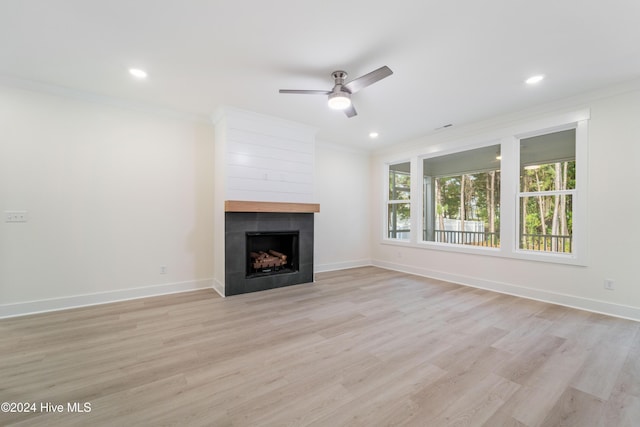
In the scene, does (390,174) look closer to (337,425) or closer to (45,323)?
(337,425)

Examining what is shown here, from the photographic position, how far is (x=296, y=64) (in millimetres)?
2598

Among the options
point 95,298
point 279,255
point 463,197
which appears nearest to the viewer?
point 95,298

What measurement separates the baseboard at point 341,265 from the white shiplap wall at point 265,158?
5.06 feet

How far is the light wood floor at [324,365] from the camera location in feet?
4.96

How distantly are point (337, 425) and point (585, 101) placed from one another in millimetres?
4485

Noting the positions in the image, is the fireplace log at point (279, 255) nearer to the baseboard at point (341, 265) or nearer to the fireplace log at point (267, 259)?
the fireplace log at point (267, 259)

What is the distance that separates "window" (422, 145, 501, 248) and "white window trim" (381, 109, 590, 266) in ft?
1.31

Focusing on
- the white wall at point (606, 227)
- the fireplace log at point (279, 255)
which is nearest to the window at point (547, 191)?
the white wall at point (606, 227)

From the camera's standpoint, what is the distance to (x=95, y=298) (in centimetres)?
329

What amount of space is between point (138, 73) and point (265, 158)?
1.77m

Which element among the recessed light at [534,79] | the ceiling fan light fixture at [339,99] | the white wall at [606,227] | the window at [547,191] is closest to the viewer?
the ceiling fan light fixture at [339,99]

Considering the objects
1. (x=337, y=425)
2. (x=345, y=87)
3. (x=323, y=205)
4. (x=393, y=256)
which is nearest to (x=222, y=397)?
(x=337, y=425)

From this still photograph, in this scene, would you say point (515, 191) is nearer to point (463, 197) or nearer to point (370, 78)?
point (463, 197)

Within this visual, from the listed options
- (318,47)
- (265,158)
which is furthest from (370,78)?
(265,158)
